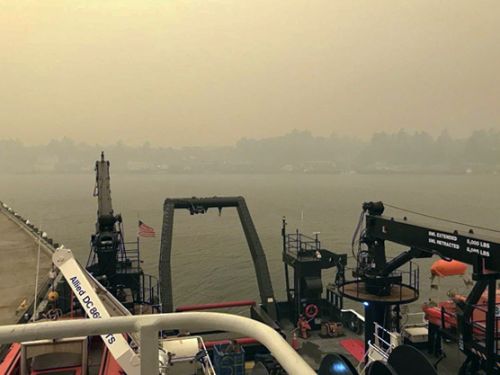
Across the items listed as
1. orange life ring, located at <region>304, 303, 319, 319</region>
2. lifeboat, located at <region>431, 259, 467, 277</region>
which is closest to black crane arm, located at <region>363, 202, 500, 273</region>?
lifeboat, located at <region>431, 259, 467, 277</region>

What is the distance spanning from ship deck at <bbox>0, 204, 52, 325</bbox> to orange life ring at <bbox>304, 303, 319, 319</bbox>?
11.8 meters

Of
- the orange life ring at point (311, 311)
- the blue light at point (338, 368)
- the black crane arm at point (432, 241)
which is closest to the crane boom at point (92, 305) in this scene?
the blue light at point (338, 368)

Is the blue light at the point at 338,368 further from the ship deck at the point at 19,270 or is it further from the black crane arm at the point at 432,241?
the ship deck at the point at 19,270

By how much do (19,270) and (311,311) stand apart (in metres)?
17.4

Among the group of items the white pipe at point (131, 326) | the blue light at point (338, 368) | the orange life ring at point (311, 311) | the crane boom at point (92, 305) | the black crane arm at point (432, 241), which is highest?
the white pipe at point (131, 326)

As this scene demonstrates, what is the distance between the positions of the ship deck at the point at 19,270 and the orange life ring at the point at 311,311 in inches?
463

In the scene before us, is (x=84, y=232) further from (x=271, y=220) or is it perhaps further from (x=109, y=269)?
(x=109, y=269)

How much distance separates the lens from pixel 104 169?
2331 cm

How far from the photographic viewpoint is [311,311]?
68.4ft

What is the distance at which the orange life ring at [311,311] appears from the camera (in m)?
20.7

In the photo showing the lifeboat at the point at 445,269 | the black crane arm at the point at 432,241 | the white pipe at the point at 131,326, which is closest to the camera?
the white pipe at the point at 131,326

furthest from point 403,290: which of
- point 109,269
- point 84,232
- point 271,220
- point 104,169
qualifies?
point 271,220

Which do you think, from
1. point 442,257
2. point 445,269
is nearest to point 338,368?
point 442,257

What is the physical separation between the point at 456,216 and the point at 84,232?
70.0 metres
